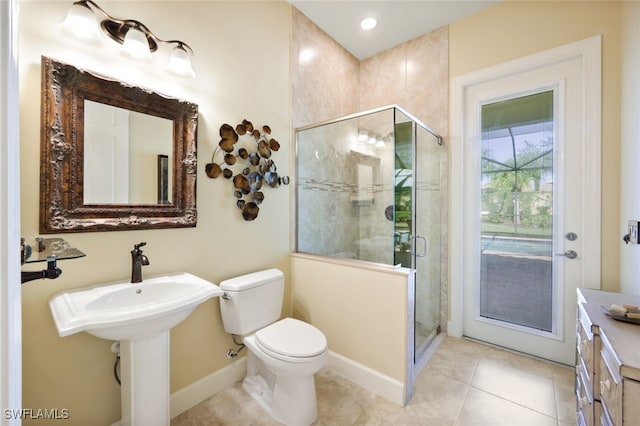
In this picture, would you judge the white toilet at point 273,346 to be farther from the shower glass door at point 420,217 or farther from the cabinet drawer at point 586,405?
the cabinet drawer at point 586,405

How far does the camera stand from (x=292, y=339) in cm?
156

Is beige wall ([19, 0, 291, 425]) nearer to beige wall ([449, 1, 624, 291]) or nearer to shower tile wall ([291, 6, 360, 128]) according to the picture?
shower tile wall ([291, 6, 360, 128])

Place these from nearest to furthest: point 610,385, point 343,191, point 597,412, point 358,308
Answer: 1. point 610,385
2. point 597,412
3. point 358,308
4. point 343,191

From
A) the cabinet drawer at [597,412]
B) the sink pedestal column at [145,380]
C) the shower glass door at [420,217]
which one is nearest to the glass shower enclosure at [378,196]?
the shower glass door at [420,217]

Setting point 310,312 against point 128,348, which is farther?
point 310,312

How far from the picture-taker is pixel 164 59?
1.52 meters

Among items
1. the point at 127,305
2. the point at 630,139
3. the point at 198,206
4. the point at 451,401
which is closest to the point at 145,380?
the point at 127,305

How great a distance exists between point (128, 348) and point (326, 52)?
276 centimetres

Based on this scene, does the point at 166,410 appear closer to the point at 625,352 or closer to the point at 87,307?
the point at 87,307

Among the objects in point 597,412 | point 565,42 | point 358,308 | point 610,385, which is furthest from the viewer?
point 565,42

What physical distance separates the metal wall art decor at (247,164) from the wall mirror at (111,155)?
0.20 m

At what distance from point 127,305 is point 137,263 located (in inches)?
7.8

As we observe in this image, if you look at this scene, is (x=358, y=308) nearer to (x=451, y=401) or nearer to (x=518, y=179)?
(x=451, y=401)

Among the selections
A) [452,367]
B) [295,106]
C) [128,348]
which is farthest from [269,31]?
[452,367]
